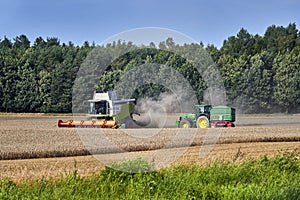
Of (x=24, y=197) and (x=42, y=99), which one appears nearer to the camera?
(x=24, y=197)

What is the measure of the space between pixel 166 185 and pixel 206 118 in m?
20.6

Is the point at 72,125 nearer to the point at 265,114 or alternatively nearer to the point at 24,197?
the point at 24,197

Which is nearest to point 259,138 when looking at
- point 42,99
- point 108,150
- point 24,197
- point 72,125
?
point 108,150

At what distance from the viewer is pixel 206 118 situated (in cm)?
3009

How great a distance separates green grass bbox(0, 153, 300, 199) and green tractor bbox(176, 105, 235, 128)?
18.2 m

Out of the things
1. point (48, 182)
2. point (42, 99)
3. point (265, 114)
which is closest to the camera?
point (48, 182)

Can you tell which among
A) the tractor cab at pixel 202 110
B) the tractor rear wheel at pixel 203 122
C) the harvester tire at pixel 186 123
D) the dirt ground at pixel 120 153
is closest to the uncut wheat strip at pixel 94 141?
the dirt ground at pixel 120 153

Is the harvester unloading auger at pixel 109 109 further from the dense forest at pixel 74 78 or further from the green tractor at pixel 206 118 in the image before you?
the dense forest at pixel 74 78

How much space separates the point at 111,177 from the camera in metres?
10.1

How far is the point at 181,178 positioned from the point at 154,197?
1544 millimetres

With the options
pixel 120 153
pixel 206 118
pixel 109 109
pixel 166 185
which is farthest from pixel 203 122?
pixel 166 185

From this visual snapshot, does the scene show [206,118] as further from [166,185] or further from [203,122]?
[166,185]

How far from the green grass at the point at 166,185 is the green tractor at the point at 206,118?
18.2 m

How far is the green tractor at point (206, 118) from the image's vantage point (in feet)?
98.4
